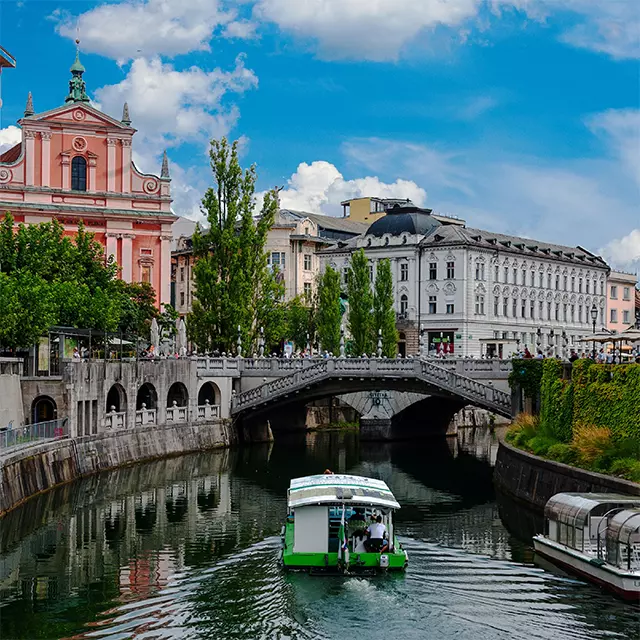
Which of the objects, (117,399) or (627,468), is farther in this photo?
(117,399)

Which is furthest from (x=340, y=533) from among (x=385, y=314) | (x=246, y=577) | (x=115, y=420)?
(x=385, y=314)

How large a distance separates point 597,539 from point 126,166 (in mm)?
74408

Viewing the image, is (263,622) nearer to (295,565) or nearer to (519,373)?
(295,565)

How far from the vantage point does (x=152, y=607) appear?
3297cm

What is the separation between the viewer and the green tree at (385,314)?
10069 centimetres

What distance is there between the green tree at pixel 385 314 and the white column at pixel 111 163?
85.7 ft

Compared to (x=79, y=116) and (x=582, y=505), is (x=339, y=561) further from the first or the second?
(x=79, y=116)

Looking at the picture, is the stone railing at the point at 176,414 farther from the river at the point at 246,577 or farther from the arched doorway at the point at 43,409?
the river at the point at 246,577

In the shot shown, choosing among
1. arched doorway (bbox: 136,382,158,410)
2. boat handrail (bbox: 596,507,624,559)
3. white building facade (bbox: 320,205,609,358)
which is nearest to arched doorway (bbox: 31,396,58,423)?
arched doorway (bbox: 136,382,158,410)

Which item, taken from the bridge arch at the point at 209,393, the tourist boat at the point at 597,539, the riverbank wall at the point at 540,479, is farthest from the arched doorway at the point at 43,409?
the tourist boat at the point at 597,539

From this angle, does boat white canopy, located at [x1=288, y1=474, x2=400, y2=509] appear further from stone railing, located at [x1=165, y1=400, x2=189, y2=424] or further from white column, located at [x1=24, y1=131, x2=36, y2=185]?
white column, located at [x1=24, y1=131, x2=36, y2=185]

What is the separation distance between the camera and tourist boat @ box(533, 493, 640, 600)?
3450 cm

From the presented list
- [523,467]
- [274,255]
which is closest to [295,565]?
[523,467]

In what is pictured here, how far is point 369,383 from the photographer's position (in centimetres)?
7769
